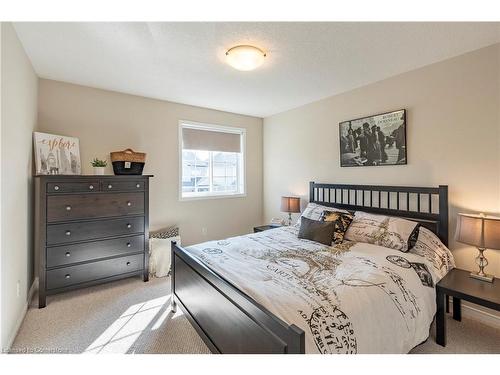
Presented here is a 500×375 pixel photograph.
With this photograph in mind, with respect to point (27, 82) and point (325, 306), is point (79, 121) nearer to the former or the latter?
point (27, 82)

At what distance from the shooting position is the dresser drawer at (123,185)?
2.82 m

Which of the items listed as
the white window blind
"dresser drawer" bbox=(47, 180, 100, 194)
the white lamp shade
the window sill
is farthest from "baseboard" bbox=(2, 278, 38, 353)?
the white lamp shade

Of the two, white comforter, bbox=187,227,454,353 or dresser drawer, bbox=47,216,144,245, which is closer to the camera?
white comforter, bbox=187,227,454,353

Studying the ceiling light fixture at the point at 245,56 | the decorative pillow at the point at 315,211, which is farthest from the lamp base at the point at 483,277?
the ceiling light fixture at the point at 245,56

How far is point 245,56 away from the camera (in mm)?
2162

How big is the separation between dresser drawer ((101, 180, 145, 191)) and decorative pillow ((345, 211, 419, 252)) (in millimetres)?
2553

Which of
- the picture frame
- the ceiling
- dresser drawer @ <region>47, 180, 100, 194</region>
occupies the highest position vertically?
the ceiling

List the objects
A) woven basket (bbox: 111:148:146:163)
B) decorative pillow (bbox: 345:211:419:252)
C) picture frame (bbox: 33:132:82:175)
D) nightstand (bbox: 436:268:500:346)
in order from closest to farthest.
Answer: nightstand (bbox: 436:268:500:346) → decorative pillow (bbox: 345:211:419:252) → picture frame (bbox: 33:132:82:175) → woven basket (bbox: 111:148:146:163)

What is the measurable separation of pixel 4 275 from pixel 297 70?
3186mm

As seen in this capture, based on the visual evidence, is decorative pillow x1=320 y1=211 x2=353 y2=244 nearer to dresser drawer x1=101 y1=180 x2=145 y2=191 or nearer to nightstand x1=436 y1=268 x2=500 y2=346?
nightstand x1=436 y1=268 x2=500 y2=346

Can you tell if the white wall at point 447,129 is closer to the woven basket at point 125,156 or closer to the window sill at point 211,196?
the window sill at point 211,196

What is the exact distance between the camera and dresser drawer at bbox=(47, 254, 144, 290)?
2545 mm

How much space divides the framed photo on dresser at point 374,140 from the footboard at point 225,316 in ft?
8.05

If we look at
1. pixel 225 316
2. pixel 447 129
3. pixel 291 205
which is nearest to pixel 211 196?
pixel 291 205
